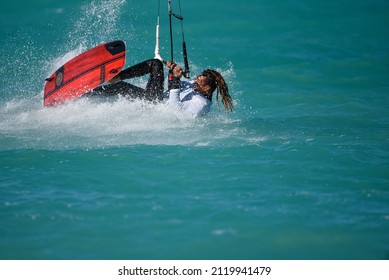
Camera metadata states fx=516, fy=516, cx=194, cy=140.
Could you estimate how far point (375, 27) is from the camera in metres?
14.5

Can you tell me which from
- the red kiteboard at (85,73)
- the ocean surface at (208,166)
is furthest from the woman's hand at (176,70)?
the red kiteboard at (85,73)

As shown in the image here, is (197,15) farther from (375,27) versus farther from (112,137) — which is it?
(112,137)

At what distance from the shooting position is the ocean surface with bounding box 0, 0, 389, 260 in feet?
14.2

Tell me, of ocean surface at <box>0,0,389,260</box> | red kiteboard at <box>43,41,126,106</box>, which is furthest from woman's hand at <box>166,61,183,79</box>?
red kiteboard at <box>43,41,126,106</box>

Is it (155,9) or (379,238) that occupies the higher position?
(155,9)

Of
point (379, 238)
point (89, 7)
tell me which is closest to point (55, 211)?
point (379, 238)

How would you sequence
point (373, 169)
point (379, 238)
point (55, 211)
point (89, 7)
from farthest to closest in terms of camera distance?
point (89, 7)
point (373, 169)
point (55, 211)
point (379, 238)

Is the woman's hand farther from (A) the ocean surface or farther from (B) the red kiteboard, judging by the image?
(B) the red kiteboard

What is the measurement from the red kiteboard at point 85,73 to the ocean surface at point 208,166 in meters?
0.23

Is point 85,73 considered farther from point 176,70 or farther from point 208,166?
point 208,166

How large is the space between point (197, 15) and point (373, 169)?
10.1m

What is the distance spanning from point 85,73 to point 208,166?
Result: 273cm

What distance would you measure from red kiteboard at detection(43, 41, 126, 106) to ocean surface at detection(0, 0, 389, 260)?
228mm

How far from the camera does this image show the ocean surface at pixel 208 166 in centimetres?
433
